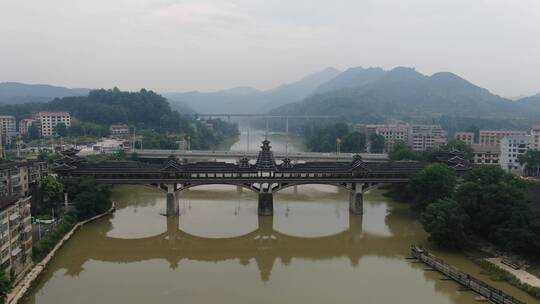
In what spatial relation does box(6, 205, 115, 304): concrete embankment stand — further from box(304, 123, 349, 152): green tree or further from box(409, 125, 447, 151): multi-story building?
box(409, 125, 447, 151): multi-story building

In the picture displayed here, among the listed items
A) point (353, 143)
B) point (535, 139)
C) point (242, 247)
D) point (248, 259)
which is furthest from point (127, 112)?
point (248, 259)

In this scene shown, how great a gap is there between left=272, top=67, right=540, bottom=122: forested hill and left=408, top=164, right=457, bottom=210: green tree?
70177 millimetres

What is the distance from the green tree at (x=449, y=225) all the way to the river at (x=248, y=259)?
2.81 feet

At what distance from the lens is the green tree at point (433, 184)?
2509cm

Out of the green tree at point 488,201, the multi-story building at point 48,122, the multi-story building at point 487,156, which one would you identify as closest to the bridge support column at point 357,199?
the green tree at point 488,201

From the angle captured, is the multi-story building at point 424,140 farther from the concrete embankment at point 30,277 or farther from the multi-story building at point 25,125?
the multi-story building at point 25,125

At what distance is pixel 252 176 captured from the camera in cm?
2667

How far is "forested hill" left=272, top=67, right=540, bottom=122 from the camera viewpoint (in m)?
104

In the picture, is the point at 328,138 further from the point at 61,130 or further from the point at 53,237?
the point at 53,237

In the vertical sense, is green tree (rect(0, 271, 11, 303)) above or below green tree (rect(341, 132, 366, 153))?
below

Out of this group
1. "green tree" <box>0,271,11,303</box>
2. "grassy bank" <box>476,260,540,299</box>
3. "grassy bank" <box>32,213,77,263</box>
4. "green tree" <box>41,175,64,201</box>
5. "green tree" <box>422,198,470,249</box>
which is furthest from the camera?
"green tree" <box>41,175,64,201</box>

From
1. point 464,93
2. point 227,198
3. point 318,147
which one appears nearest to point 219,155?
point 227,198

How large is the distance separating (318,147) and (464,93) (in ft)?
261

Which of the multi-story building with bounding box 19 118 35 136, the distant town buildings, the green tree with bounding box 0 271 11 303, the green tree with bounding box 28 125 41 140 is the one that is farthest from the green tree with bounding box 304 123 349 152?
the green tree with bounding box 0 271 11 303
